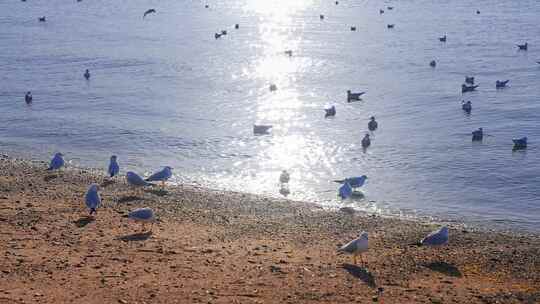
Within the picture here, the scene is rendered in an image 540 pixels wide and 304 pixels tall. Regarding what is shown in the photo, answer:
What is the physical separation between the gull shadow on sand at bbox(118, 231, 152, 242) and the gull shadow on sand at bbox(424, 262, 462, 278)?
580 centimetres

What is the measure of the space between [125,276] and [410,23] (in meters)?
52.9

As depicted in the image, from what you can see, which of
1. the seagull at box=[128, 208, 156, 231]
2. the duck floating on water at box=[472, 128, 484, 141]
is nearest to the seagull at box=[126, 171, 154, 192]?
the seagull at box=[128, 208, 156, 231]

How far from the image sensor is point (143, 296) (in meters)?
12.3

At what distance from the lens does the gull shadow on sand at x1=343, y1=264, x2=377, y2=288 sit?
13530 millimetres

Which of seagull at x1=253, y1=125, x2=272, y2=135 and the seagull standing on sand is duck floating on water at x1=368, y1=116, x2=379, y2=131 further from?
the seagull standing on sand

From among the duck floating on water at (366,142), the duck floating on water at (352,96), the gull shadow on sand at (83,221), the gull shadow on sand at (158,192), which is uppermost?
the duck floating on water at (352,96)

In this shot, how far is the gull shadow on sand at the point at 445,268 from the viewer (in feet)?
46.9

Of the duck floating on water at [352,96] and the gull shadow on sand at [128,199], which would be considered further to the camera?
the duck floating on water at [352,96]

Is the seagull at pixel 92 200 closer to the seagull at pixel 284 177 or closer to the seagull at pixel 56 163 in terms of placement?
the seagull at pixel 56 163

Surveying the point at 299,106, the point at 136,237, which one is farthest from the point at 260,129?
the point at 136,237

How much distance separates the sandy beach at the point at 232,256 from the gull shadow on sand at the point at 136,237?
42mm

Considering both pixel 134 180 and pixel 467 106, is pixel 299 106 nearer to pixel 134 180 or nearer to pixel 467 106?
pixel 467 106

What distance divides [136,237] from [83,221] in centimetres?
167

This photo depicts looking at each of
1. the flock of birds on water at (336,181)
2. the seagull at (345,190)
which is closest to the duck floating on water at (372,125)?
the flock of birds on water at (336,181)
